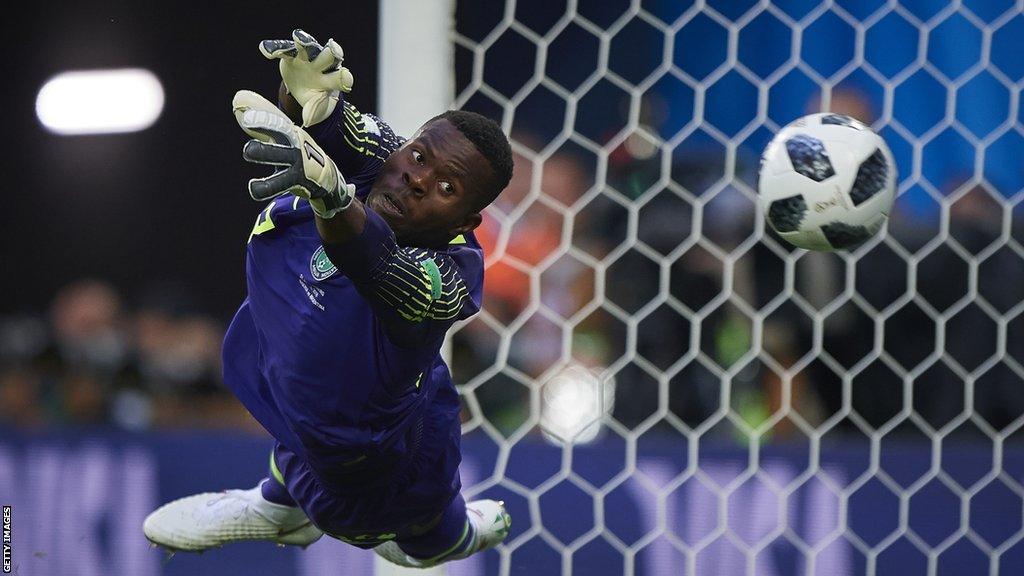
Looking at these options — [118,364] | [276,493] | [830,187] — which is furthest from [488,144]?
[118,364]

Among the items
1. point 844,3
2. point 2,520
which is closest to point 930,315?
point 844,3

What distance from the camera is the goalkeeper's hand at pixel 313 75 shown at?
1.82 metres

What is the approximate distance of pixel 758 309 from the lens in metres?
3.31

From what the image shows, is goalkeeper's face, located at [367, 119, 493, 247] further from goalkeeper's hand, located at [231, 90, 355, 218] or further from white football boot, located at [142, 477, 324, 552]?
white football boot, located at [142, 477, 324, 552]

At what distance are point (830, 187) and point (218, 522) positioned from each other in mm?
1290

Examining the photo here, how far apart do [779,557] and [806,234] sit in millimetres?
1012

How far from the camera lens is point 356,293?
6.39 feet

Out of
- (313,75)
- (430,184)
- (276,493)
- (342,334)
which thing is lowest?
(276,493)

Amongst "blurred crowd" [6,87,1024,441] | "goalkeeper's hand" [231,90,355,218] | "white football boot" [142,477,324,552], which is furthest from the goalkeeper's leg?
"goalkeeper's hand" [231,90,355,218]

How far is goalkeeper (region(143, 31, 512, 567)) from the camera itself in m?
1.70

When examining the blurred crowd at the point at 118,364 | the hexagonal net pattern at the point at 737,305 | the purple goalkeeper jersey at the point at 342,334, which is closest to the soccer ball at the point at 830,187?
the purple goalkeeper jersey at the point at 342,334

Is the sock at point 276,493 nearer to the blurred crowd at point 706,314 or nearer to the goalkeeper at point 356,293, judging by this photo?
the goalkeeper at point 356,293

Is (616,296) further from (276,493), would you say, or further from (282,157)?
(282,157)

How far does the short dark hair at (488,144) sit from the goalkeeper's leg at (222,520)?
874 millimetres
